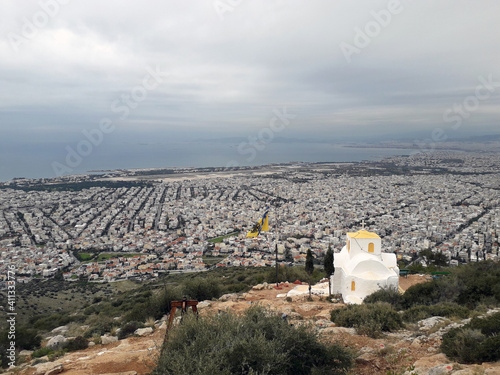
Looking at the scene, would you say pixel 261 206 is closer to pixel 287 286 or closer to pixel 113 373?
pixel 287 286

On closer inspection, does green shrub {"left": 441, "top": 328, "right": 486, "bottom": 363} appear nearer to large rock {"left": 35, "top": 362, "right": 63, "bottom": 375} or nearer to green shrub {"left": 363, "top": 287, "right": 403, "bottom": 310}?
green shrub {"left": 363, "top": 287, "right": 403, "bottom": 310}

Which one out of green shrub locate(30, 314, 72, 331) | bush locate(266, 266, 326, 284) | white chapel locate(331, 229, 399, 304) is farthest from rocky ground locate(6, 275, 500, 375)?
bush locate(266, 266, 326, 284)

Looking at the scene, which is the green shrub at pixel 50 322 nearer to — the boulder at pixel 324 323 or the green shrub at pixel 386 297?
the boulder at pixel 324 323

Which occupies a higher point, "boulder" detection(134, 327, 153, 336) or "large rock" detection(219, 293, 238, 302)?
"boulder" detection(134, 327, 153, 336)

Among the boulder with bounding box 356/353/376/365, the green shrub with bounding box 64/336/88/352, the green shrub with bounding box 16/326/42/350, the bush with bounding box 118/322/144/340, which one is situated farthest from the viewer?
the green shrub with bounding box 16/326/42/350

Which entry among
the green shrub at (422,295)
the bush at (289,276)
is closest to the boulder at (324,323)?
the green shrub at (422,295)

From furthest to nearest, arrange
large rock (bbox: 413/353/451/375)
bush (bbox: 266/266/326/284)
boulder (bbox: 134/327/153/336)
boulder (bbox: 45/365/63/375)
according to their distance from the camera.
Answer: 1. bush (bbox: 266/266/326/284)
2. boulder (bbox: 134/327/153/336)
3. boulder (bbox: 45/365/63/375)
4. large rock (bbox: 413/353/451/375)

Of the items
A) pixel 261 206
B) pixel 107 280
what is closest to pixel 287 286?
pixel 107 280
